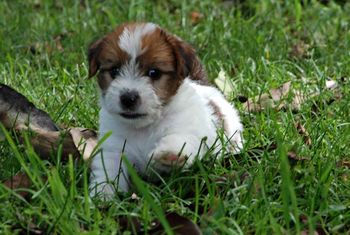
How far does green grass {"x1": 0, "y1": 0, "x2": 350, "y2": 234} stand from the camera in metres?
4.66

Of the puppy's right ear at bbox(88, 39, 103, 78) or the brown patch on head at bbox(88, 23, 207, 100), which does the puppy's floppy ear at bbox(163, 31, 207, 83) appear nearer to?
the brown patch on head at bbox(88, 23, 207, 100)

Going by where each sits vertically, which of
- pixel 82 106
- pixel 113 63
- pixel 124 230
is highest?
pixel 113 63

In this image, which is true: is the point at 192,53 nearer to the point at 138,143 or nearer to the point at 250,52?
the point at 138,143

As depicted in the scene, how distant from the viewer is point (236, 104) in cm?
723

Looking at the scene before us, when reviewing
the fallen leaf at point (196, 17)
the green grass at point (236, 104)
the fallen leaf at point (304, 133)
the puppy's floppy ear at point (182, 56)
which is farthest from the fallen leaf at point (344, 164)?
the fallen leaf at point (196, 17)

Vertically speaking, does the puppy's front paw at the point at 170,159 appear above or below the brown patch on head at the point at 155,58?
below

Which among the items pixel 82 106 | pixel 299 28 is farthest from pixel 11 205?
pixel 299 28

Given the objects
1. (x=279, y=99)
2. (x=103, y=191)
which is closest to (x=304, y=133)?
(x=279, y=99)

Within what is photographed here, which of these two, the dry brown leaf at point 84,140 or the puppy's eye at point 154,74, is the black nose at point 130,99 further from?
the dry brown leaf at point 84,140

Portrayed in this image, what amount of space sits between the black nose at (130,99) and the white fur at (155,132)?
55mm

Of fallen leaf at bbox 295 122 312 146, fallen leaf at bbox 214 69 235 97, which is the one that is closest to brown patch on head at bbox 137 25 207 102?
fallen leaf at bbox 295 122 312 146

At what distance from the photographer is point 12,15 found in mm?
9977

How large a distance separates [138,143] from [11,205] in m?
1.24

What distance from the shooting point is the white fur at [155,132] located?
550 centimetres
